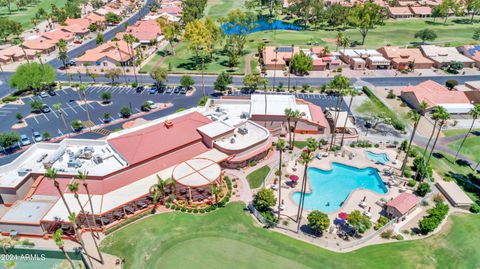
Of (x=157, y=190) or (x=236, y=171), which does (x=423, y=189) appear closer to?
(x=236, y=171)

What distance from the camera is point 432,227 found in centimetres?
5841

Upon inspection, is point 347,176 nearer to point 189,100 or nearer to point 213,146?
point 213,146

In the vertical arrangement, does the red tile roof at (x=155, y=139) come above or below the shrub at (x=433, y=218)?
above

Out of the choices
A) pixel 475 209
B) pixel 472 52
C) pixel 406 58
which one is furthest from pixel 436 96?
pixel 472 52

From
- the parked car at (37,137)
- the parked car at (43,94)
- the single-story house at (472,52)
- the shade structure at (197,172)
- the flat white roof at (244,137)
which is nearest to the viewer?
the shade structure at (197,172)

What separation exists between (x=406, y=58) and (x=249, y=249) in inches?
4751

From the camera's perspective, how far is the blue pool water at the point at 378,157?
8019 cm

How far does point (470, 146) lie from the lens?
3383 inches

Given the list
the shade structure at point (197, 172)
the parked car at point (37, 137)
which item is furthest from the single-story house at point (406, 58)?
the parked car at point (37, 137)

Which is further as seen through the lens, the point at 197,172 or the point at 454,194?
the point at 197,172

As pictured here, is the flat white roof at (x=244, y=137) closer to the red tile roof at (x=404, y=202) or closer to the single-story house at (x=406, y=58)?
the red tile roof at (x=404, y=202)

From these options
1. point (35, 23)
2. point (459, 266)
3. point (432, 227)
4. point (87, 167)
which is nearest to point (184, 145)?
point (87, 167)

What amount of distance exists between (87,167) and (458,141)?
9465 centimetres

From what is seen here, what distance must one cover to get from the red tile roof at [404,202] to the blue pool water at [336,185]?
616cm
